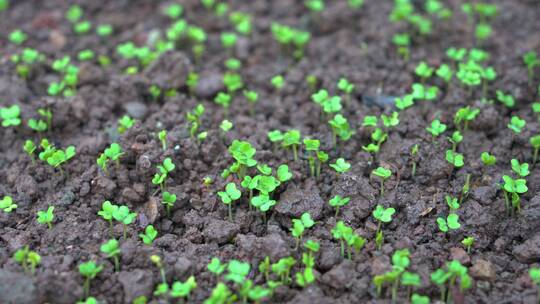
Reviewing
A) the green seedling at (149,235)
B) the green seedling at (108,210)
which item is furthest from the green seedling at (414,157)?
A: the green seedling at (108,210)

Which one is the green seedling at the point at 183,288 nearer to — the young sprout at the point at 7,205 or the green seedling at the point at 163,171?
the green seedling at the point at 163,171

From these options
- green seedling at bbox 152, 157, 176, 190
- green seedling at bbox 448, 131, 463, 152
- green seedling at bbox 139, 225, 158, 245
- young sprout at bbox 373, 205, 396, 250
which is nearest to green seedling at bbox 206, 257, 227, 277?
green seedling at bbox 139, 225, 158, 245

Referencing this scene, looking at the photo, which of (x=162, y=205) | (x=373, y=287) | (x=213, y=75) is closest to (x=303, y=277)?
(x=373, y=287)

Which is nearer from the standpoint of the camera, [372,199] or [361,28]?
[372,199]

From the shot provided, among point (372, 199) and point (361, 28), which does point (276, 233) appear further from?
point (361, 28)

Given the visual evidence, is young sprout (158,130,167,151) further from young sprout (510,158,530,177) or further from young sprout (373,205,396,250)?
young sprout (510,158,530,177)

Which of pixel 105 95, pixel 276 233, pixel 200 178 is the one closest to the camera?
pixel 276 233
